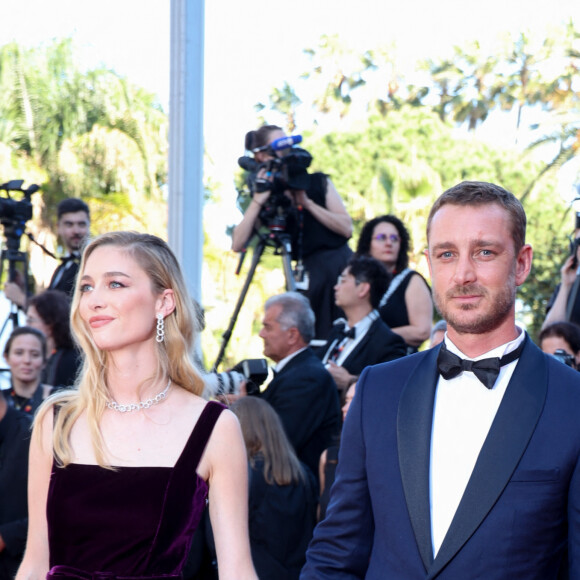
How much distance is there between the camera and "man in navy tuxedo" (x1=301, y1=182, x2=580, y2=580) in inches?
85.2

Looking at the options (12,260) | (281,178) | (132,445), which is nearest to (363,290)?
(281,178)

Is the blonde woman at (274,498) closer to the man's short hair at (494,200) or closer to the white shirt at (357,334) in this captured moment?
the white shirt at (357,334)

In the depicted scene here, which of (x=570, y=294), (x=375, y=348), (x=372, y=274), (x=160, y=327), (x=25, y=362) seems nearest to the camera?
(x=160, y=327)

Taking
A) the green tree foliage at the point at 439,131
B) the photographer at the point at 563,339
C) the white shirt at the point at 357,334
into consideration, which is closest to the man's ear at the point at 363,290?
the white shirt at the point at 357,334

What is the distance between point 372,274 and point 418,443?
3581 millimetres

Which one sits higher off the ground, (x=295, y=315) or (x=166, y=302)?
(x=166, y=302)

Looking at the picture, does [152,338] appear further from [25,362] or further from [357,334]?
[357,334]

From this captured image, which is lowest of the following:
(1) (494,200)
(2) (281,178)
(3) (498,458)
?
(3) (498,458)

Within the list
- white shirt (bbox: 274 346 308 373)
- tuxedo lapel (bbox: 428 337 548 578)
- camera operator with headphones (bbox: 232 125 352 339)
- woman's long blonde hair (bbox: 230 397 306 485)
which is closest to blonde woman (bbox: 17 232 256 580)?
tuxedo lapel (bbox: 428 337 548 578)

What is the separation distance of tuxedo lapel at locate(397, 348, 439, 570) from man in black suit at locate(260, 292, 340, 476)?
9.29 feet

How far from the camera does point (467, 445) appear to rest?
230 cm

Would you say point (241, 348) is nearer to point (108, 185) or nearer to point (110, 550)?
point (108, 185)

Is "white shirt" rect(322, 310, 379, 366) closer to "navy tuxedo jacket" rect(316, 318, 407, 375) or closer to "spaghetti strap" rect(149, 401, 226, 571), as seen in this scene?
"navy tuxedo jacket" rect(316, 318, 407, 375)

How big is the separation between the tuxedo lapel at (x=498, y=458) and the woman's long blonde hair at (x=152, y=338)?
115 centimetres
